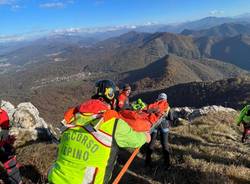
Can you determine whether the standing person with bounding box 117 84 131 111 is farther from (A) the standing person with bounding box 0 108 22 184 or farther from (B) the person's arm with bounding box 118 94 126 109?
(A) the standing person with bounding box 0 108 22 184

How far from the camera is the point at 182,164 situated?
891cm

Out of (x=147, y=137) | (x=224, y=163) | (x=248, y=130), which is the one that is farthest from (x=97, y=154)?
(x=248, y=130)

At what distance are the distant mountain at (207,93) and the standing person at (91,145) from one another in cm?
10170

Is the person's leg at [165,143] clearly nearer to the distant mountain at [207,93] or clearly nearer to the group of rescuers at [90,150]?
the group of rescuers at [90,150]

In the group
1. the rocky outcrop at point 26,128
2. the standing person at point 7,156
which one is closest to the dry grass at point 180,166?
the standing person at point 7,156

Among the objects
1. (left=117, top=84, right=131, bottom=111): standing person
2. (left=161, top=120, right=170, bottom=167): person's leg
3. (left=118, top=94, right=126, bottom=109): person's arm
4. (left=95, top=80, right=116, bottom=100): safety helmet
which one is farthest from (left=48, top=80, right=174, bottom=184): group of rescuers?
(left=118, top=94, right=126, bottom=109): person's arm

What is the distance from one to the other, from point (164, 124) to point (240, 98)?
96.3 metres

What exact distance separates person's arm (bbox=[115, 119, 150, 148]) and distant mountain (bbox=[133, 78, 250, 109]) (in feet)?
332

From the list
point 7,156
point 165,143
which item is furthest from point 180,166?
point 7,156

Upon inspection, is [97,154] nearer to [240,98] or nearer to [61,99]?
[240,98]

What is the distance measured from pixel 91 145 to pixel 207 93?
118 metres

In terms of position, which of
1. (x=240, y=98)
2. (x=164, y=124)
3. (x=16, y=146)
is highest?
(x=164, y=124)

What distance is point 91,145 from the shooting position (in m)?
4.29

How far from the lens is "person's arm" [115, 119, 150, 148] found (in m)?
4.39
